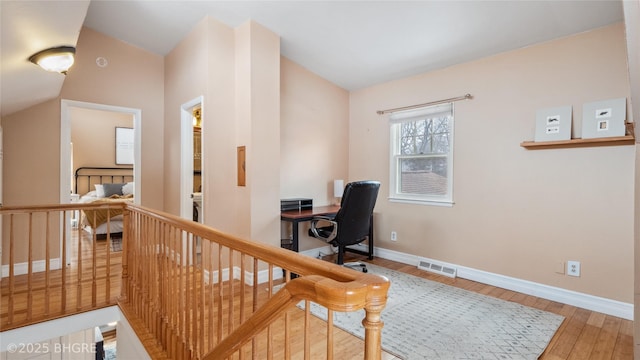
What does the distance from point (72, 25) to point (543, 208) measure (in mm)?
4117

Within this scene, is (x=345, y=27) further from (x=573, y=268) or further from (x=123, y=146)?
(x=123, y=146)

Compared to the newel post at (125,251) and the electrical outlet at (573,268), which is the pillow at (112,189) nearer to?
the newel post at (125,251)

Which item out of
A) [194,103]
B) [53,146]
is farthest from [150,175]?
[194,103]

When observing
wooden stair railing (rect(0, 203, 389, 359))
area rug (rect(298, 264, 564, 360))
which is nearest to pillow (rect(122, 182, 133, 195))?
wooden stair railing (rect(0, 203, 389, 359))

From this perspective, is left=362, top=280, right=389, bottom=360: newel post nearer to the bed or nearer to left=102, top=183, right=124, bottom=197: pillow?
the bed

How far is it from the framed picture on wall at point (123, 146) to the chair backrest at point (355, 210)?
570 cm

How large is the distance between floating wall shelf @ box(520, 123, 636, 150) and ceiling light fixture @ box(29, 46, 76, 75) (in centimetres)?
392

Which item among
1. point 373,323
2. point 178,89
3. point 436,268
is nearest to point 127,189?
point 178,89

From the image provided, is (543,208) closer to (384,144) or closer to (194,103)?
(384,144)

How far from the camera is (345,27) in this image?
9.80 ft

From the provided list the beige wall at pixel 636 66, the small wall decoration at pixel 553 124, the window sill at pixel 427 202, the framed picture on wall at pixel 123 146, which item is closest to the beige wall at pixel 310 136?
the window sill at pixel 427 202

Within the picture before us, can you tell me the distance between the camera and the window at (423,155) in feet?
11.6

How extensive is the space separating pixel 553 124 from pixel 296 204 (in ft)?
8.96

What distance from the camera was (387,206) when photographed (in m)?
4.10
